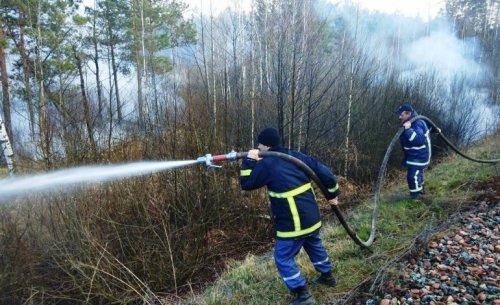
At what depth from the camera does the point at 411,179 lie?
273 inches

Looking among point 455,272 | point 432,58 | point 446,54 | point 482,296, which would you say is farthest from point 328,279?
point 446,54

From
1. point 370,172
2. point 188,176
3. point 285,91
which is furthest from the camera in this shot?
point 370,172

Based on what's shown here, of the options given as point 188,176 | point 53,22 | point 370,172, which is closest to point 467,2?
point 370,172

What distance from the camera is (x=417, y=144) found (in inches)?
267

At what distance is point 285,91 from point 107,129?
420 centimetres

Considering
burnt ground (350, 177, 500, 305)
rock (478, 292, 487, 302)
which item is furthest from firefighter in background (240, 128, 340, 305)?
rock (478, 292, 487, 302)

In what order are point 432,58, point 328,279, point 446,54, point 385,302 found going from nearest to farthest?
point 385,302 → point 328,279 → point 432,58 → point 446,54

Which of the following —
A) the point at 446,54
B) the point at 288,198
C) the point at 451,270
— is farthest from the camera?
the point at 446,54

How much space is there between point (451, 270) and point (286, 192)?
6.24ft

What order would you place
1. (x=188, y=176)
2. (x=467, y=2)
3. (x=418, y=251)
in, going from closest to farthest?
(x=418, y=251)
(x=188, y=176)
(x=467, y=2)

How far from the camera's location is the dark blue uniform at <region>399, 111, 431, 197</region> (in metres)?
6.75

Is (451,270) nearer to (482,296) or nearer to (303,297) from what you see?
(482,296)

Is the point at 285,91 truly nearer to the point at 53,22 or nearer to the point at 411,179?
the point at 411,179

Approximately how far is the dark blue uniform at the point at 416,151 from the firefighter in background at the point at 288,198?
3616 mm
